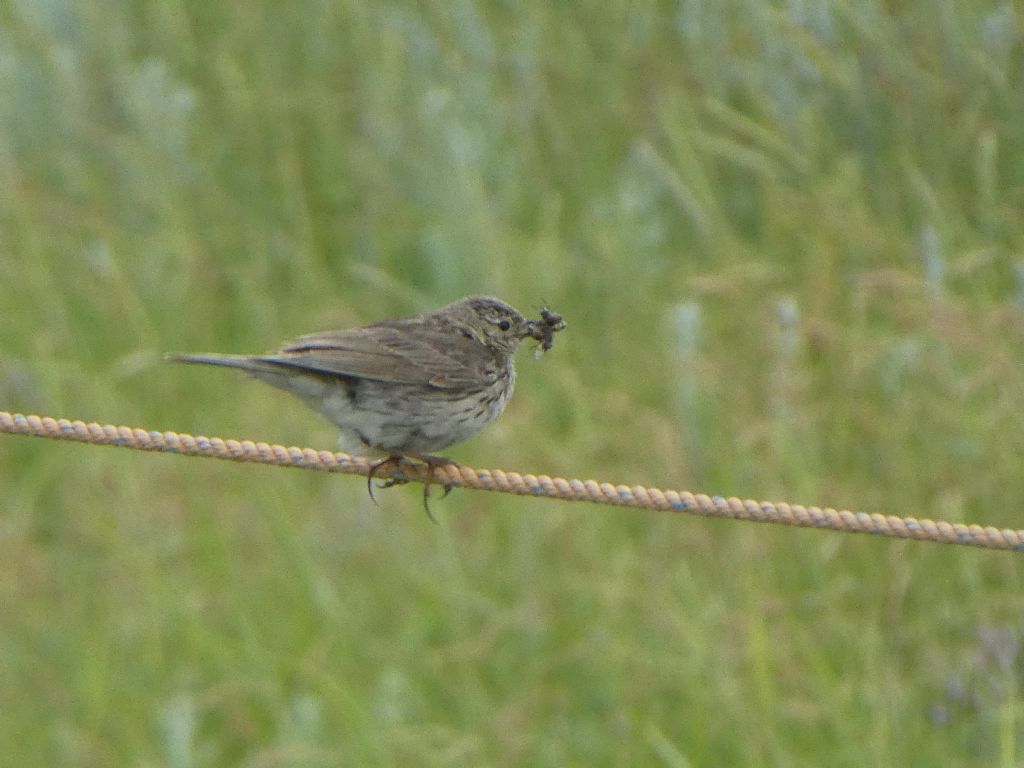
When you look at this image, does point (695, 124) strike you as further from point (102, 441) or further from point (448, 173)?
point (102, 441)

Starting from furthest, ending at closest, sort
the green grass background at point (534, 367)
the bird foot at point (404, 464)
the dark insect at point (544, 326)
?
1. the green grass background at point (534, 367)
2. the dark insect at point (544, 326)
3. the bird foot at point (404, 464)

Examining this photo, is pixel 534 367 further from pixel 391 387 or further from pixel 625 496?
pixel 625 496

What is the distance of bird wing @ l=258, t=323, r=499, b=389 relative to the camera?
4617 mm

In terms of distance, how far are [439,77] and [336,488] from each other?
2.13 metres

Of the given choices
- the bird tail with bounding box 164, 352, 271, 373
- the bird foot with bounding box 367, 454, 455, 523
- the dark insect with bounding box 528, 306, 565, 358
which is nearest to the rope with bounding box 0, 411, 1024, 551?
the bird tail with bounding box 164, 352, 271, 373

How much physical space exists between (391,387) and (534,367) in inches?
83.1

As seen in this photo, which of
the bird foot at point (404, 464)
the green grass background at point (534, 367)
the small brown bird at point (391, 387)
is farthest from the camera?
the green grass background at point (534, 367)

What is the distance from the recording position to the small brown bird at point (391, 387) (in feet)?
15.1

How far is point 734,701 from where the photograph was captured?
520 centimetres

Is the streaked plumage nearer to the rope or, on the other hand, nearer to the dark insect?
the dark insect

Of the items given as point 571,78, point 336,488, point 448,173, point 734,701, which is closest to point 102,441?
point 734,701

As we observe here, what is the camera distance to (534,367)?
6.77 meters

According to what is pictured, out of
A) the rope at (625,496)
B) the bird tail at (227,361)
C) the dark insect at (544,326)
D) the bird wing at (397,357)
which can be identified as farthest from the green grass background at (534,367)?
the rope at (625,496)

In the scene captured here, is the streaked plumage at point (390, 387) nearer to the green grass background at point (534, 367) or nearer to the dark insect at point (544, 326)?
the dark insect at point (544, 326)
